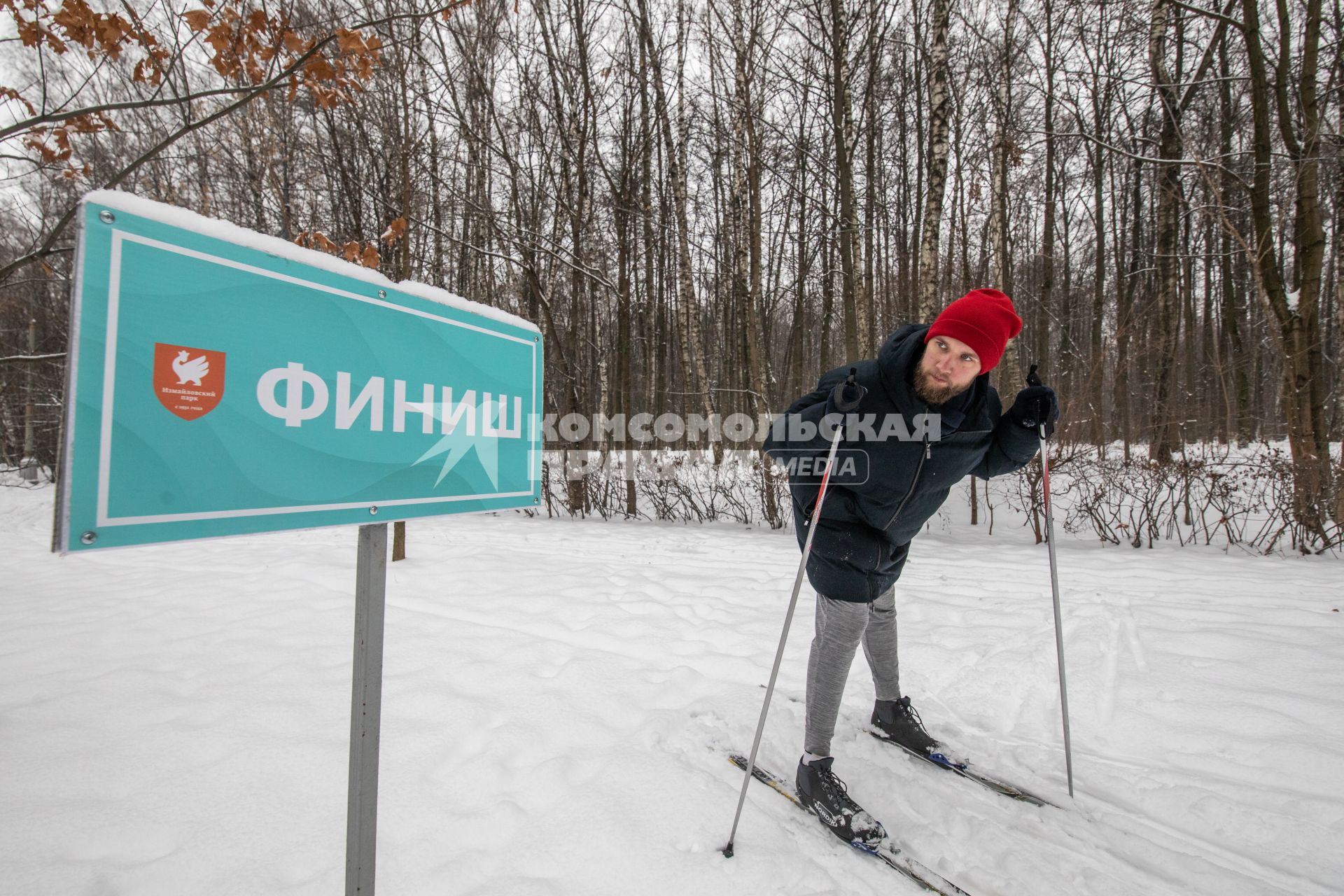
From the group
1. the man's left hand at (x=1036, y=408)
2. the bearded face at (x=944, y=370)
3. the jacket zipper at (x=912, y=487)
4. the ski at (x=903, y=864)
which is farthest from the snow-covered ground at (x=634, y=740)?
the bearded face at (x=944, y=370)

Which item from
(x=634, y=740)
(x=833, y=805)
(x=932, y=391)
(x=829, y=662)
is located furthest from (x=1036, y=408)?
(x=634, y=740)

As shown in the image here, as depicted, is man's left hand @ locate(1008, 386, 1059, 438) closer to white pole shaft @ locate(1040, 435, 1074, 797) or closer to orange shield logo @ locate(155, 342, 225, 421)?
white pole shaft @ locate(1040, 435, 1074, 797)

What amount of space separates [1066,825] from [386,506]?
2326 millimetres

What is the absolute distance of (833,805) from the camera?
1.80m

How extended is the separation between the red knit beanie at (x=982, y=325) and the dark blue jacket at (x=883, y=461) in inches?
4.8

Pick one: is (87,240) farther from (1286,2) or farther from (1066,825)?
(1286,2)

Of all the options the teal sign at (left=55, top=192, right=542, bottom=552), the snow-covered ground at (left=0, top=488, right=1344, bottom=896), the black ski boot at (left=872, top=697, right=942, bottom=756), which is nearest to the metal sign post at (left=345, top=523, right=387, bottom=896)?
the teal sign at (left=55, top=192, right=542, bottom=552)

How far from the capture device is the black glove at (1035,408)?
2.03 meters

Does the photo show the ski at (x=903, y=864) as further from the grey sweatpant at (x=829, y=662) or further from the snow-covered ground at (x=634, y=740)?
the grey sweatpant at (x=829, y=662)

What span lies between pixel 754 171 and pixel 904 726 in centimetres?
781

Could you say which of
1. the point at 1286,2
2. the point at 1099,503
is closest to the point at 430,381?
the point at 1099,503

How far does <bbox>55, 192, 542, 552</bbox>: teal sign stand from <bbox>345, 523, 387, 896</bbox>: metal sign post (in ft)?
0.39

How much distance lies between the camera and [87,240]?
79cm

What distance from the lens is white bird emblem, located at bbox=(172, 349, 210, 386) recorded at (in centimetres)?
91
